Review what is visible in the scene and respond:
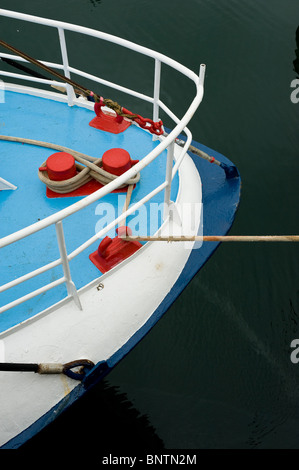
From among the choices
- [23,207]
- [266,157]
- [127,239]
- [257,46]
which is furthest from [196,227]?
[257,46]

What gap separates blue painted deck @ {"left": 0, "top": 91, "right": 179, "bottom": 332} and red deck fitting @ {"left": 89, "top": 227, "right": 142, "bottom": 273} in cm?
7

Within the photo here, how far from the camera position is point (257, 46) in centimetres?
976

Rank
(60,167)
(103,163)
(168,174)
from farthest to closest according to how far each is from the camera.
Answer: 1. (103,163)
2. (60,167)
3. (168,174)

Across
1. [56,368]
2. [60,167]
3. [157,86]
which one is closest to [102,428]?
[56,368]

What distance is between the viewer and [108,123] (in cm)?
510

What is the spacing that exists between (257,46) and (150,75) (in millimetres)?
2748

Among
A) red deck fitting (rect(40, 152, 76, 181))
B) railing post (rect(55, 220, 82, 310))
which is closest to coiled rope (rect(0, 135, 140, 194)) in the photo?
red deck fitting (rect(40, 152, 76, 181))

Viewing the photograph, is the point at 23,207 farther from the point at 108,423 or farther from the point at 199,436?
the point at 199,436

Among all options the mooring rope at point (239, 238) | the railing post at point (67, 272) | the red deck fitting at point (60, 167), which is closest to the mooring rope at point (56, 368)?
the railing post at point (67, 272)

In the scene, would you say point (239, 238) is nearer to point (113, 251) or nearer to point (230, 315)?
point (113, 251)

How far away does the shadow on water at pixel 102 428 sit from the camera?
486cm

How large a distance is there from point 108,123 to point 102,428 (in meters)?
3.66

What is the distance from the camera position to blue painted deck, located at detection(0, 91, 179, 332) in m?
3.74

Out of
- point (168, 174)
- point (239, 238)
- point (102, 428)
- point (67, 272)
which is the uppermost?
point (168, 174)
